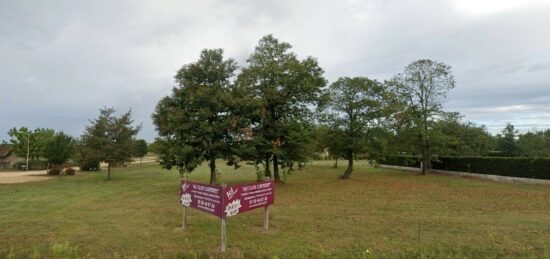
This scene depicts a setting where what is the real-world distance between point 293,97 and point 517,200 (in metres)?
12.5

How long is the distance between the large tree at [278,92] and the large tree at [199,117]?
1.62 metres

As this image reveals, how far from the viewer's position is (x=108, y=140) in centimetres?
2942

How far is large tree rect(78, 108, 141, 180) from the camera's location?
28.8m

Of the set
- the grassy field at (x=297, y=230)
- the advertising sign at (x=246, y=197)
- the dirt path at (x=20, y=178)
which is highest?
the advertising sign at (x=246, y=197)

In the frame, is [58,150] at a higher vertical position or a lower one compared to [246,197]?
higher

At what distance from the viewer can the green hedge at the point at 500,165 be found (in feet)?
73.8

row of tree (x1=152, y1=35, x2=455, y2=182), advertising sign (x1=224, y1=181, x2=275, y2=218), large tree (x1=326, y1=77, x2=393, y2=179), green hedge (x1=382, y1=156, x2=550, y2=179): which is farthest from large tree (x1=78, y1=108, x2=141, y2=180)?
Answer: green hedge (x1=382, y1=156, x2=550, y2=179)

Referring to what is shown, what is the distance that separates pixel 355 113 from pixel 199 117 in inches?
546

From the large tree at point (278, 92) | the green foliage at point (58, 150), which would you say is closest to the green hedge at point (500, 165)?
the large tree at point (278, 92)

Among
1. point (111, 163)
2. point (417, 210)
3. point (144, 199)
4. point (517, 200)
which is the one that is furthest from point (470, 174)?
point (111, 163)

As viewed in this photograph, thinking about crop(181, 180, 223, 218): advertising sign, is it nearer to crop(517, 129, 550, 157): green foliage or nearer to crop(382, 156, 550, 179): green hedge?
crop(382, 156, 550, 179): green hedge

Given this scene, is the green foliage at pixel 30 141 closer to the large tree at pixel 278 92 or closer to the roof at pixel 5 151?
the roof at pixel 5 151

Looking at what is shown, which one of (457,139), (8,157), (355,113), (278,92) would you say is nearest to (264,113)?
(278,92)

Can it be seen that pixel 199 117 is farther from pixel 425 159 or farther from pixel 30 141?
pixel 30 141
